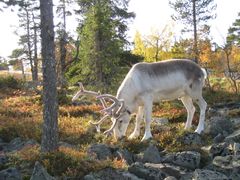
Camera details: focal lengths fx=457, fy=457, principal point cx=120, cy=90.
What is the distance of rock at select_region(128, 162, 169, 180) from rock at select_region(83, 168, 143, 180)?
241mm

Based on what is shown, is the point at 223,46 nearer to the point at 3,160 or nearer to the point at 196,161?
the point at 196,161

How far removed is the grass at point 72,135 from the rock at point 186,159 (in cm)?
103

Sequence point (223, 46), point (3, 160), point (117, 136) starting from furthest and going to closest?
1. point (223, 46)
2. point (117, 136)
3. point (3, 160)

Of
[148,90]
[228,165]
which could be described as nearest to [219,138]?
[148,90]

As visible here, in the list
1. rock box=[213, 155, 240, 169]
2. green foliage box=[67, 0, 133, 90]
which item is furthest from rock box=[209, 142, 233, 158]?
green foliage box=[67, 0, 133, 90]

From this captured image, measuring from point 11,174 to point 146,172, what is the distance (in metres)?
2.65

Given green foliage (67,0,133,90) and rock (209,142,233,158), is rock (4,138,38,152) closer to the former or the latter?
rock (209,142,233,158)

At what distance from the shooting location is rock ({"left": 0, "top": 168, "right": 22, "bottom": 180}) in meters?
8.61

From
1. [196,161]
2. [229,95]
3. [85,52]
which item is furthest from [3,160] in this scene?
[229,95]

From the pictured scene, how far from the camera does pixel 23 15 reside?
52.9m

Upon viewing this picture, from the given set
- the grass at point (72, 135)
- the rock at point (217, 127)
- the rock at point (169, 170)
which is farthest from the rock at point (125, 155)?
the rock at point (217, 127)

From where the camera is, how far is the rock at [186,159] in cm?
1037

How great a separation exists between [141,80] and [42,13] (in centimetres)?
440

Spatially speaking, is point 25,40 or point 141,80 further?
point 25,40
